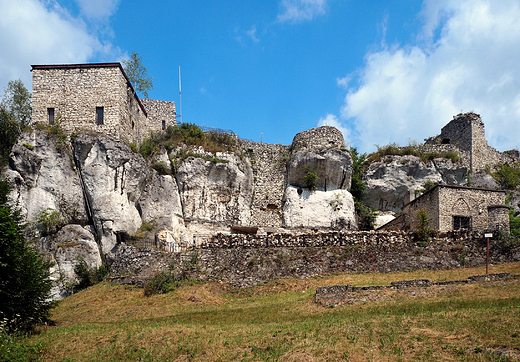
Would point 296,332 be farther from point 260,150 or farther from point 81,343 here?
point 260,150

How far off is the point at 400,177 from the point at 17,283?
27.3 m

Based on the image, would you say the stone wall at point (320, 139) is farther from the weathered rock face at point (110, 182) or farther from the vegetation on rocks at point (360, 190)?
the weathered rock face at point (110, 182)

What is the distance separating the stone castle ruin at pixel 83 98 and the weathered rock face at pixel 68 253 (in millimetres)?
7011

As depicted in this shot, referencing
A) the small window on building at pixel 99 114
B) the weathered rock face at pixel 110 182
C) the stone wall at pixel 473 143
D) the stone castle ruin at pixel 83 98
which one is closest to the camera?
the weathered rock face at pixel 110 182

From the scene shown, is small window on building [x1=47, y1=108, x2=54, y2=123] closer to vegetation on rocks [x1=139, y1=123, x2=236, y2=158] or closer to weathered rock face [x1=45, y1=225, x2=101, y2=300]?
vegetation on rocks [x1=139, y1=123, x2=236, y2=158]

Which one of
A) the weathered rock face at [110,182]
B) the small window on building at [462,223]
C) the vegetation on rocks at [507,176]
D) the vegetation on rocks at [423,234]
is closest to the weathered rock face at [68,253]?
the weathered rock face at [110,182]

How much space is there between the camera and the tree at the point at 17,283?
13.6 metres

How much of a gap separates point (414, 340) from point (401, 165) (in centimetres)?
2411

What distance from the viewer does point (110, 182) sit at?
25.2 metres

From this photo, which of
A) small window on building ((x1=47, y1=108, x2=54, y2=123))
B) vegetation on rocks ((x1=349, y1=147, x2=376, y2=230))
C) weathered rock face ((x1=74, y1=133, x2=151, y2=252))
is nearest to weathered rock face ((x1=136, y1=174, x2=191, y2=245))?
weathered rock face ((x1=74, y1=133, x2=151, y2=252))

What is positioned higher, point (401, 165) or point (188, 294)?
point (401, 165)

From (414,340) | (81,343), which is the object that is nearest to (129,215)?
(81,343)

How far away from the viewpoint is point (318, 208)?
3122 centimetres

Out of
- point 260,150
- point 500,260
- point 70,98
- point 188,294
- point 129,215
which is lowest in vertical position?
point 188,294
